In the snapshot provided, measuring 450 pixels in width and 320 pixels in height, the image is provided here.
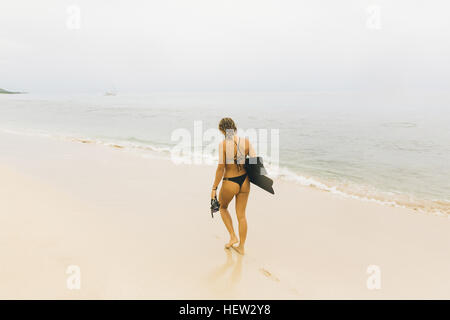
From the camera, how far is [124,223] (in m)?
4.74

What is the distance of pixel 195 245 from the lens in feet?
13.6

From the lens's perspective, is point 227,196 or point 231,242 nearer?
point 227,196

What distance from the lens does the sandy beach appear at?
10.4ft

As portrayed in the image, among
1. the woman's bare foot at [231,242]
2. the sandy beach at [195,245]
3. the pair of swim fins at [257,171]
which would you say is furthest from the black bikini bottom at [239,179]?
the sandy beach at [195,245]

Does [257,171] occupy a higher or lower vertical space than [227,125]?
lower

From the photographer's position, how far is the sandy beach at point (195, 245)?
316cm

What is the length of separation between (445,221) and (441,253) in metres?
2.01

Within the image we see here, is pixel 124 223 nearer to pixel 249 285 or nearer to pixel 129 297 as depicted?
pixel 129 297
